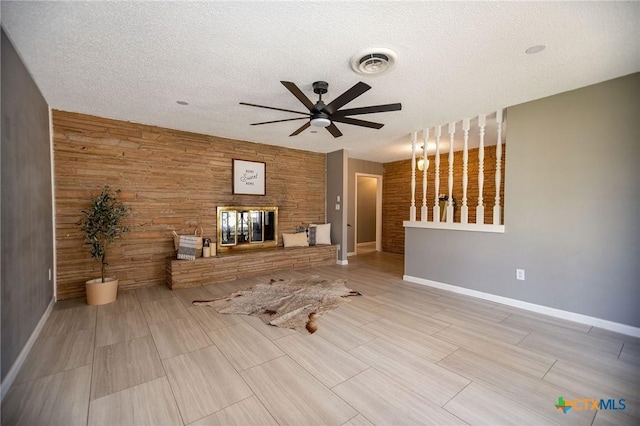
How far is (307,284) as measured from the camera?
14.0 ft

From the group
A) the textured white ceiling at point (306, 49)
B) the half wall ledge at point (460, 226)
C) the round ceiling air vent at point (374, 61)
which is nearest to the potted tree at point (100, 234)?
the textured white ceiling at point (306, 49)

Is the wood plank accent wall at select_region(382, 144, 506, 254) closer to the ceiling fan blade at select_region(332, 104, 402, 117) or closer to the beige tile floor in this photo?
the beige tile floor

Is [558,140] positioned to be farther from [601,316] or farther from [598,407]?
[598,407]

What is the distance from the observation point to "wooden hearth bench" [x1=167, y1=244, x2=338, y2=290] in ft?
13.4

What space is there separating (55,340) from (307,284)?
2892mm

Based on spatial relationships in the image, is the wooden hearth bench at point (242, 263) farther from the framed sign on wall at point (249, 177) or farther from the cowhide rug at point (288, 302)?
the framed sign on wall at point (249, 177)

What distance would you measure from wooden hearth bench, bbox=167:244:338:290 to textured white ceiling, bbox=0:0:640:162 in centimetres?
234

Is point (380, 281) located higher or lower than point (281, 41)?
lower

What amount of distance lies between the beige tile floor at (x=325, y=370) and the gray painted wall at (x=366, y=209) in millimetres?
4918

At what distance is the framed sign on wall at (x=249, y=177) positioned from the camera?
199 inches

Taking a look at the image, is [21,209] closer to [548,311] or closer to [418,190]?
[548,311]

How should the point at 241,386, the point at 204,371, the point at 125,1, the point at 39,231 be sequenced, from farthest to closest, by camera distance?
the point at 39,231 → the point at 204,371 → the point at 241,386 → the point at 125,1

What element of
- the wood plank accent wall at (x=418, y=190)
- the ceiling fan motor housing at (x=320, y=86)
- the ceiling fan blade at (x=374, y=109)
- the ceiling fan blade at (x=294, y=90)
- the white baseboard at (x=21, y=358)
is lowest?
the white baseboard at (x=21, y=358)

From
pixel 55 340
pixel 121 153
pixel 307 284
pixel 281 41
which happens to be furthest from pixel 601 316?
pixel 121 153
